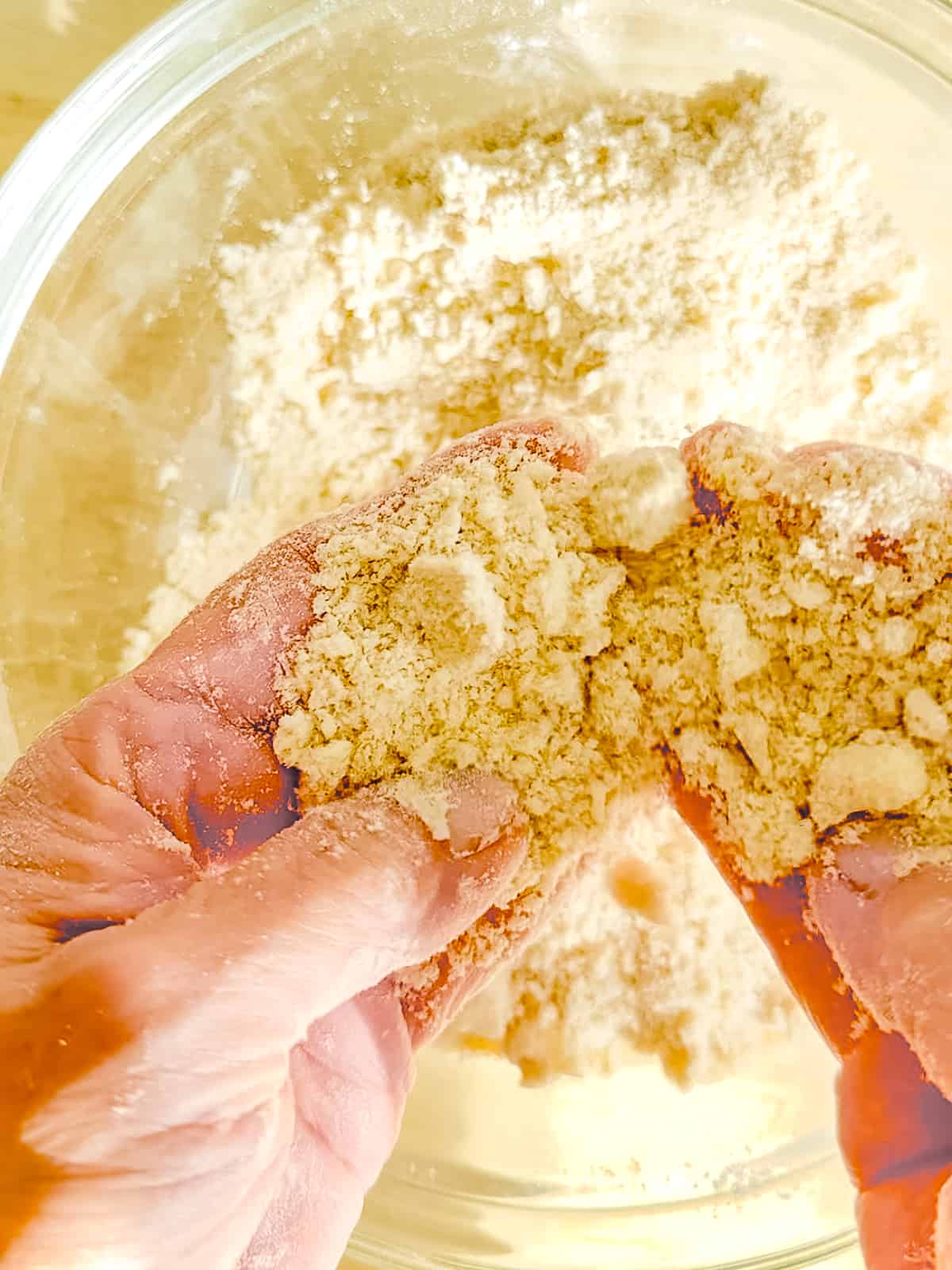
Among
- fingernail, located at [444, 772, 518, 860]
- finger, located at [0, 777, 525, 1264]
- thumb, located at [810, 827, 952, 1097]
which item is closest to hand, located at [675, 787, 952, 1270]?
thumb, located at [810, 827, 952, 1097]

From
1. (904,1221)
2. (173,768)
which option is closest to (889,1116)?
(904,1221)

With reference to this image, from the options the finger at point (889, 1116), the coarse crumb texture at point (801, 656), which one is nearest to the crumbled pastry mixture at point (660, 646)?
the coarse crumb texture at point (801, 656)

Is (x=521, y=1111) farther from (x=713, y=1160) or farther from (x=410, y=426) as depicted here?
(x=410, y=426)

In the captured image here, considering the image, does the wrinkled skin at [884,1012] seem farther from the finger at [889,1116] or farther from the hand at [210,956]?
the hand at [210,956]

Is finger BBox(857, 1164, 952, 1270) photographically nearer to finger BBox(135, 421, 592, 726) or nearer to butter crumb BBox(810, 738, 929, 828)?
butter crumb BBox(810, 738, 929, 828)

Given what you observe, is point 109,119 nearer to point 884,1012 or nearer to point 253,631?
point 253,631

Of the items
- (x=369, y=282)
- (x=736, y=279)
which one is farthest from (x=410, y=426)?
(x=736, y=279)
